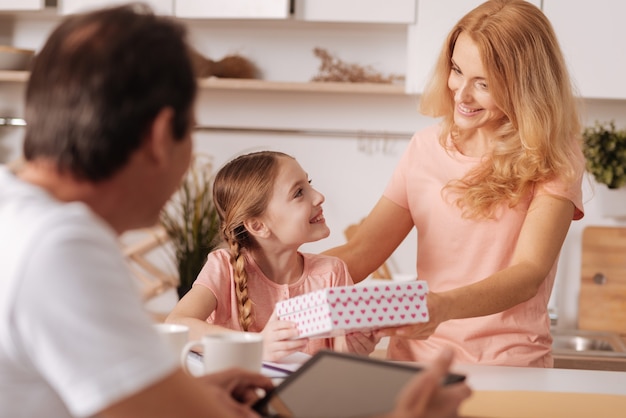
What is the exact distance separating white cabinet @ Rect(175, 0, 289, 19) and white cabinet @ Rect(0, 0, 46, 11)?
41 cm

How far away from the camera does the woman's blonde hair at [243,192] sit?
154cm

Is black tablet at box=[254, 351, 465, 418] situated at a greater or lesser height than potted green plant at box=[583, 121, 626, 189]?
greater

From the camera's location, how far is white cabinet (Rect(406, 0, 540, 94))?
238 cm

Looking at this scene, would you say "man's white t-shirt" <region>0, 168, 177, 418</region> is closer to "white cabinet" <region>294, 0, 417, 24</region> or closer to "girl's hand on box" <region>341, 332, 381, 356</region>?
"girl's hand on box" <region>341, 332, 381, 356</region>

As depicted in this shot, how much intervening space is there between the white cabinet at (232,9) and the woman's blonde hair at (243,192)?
98cm

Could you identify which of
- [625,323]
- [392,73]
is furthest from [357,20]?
[625,323]

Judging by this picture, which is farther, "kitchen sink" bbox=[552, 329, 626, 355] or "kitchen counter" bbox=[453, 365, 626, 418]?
"kitchen sink" bbox=[552, 329, 626, 355]

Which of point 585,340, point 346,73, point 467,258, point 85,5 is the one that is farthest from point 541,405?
point 85,5

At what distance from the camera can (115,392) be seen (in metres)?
0.61

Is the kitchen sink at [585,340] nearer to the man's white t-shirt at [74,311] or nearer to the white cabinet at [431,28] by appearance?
the white cabinet at [431,28]

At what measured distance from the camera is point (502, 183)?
5.06 ft

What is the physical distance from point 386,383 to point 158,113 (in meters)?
0.32

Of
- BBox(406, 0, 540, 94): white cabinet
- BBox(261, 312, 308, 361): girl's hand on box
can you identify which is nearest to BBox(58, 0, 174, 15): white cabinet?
BBox(406, 0, 540, 94): white cabinet

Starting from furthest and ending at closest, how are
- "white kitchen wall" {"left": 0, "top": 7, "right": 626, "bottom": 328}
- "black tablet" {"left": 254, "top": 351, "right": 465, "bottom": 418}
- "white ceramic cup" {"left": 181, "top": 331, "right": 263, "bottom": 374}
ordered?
1. "white kitchen wall" {"left": 0, "top": 7, "right": 626, "bottom": 328}
2. "white ceramic cup" {"left": 181, "top": 331, "right": 263, "bottom": 374}
3. "black tablet" {"left": 254, "top": 351, "right": 465, "bottom": 418}
